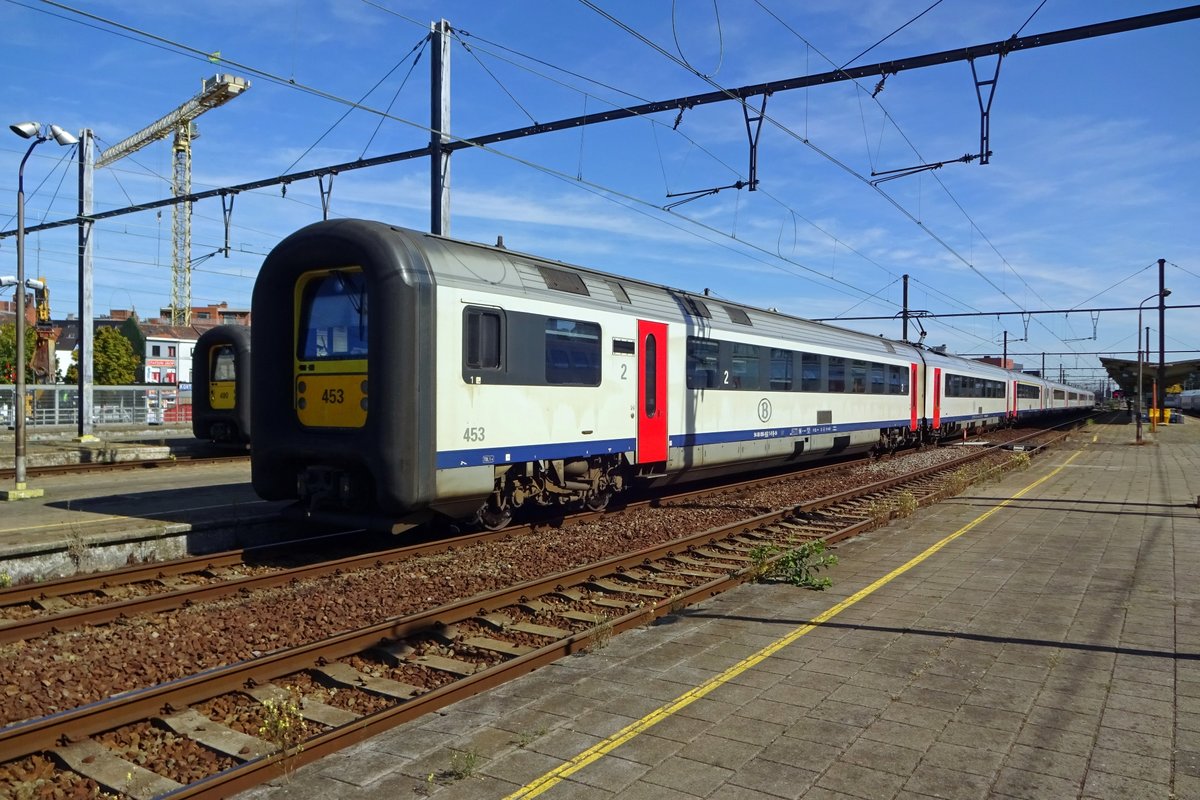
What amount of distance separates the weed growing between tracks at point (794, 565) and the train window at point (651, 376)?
3.81 meters

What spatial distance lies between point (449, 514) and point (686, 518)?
422 centimetres

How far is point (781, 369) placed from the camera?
55.1 feet

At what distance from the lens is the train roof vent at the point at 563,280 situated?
35.3ft

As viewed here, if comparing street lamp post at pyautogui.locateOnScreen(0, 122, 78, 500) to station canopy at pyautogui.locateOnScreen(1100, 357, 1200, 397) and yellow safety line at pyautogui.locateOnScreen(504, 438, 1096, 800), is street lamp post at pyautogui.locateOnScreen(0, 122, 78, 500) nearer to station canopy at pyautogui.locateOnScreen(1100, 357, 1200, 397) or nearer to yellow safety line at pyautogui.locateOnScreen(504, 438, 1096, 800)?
yellow safety line at pyautogui.locateOnScreen(504, 438, 1096, 800)

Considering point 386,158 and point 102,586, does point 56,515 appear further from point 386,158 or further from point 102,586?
point 386,158

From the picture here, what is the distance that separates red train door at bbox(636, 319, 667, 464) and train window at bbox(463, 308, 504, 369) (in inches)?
122

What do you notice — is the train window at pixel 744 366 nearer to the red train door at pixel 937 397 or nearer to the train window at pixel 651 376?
the train window at pixel 651 376

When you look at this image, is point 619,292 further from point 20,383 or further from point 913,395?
point 913,395

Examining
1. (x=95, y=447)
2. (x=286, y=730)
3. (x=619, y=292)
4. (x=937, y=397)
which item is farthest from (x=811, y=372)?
(x=95, y=447)

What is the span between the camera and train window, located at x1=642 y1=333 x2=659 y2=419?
1240cm

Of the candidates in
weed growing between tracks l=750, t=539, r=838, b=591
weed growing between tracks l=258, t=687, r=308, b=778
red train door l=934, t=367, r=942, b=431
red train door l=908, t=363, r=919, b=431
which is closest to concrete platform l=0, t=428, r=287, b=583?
weed growing between tracks l=258, t=687, r=308, b=778

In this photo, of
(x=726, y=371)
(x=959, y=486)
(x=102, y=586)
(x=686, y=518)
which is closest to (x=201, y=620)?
(x=102, y=586)

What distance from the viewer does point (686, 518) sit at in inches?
491

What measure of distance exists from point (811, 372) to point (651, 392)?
6651 millimetres
